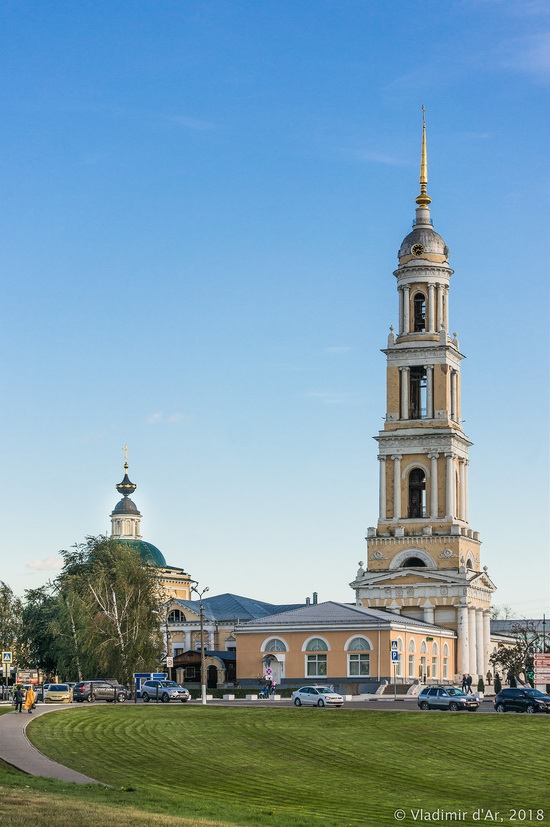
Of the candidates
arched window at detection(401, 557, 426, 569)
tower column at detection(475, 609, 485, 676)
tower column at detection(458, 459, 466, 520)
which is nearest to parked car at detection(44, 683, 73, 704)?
arched window at detection(401, 557, 426, 569)

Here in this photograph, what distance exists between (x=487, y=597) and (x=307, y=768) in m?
76.8

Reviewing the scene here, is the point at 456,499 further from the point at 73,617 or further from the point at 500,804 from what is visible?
the point at 500,804

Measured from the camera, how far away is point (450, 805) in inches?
1326

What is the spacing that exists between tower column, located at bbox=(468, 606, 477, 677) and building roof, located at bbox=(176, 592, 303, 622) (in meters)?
25.8

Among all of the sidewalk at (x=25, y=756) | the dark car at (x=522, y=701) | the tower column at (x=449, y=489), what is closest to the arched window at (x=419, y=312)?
the tower column at (x=449, y=489)

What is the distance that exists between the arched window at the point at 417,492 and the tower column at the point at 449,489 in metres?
2.93

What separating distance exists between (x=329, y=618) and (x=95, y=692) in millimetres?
26019

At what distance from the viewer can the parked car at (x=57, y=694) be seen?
74.2m

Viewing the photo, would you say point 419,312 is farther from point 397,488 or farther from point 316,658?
point 316,658

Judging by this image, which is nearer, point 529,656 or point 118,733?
point 118,733

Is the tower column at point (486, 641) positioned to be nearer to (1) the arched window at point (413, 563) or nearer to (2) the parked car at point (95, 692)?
(1) the arched window at point (413, 563)

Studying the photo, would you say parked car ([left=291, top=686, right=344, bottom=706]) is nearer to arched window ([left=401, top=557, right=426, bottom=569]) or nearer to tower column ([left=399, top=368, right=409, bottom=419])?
arched window ([left=401, top=557, right=426, bottom=569])

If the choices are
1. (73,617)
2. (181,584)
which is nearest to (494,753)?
(73,617)

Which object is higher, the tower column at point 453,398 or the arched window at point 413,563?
the tower column at point 453,398
